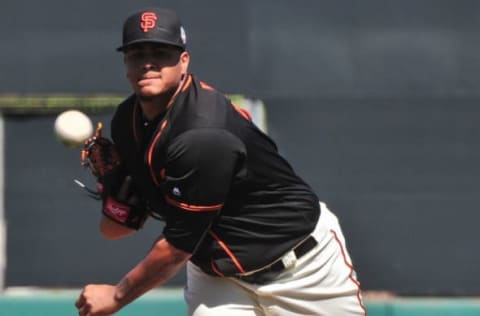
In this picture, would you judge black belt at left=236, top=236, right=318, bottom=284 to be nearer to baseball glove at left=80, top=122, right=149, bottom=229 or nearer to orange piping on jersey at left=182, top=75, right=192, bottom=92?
baseball glove at left=80, top=122, right=149, bottom=229

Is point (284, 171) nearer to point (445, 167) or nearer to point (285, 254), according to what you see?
point (285, 254)

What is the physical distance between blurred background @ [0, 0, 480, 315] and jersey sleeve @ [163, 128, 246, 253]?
2.42m

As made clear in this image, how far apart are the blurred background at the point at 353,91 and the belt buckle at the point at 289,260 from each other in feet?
6.53

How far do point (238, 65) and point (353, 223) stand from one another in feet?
3.57

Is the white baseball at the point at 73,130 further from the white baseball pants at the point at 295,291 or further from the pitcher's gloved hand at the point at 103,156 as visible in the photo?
the white baseball pants at the point at 295,291

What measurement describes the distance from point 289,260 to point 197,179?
24.0 inches

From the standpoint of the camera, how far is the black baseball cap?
10.8 ft

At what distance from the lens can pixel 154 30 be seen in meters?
3.31

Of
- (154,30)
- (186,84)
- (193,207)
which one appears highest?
(154,30)

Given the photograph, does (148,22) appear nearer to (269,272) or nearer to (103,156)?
(103,156)

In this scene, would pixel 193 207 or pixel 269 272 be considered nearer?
pixel 193 207

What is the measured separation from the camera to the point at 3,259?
6.04 meters

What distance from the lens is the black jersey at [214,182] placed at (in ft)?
11.0

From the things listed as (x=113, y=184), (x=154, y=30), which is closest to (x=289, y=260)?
(x=113, y=184)
